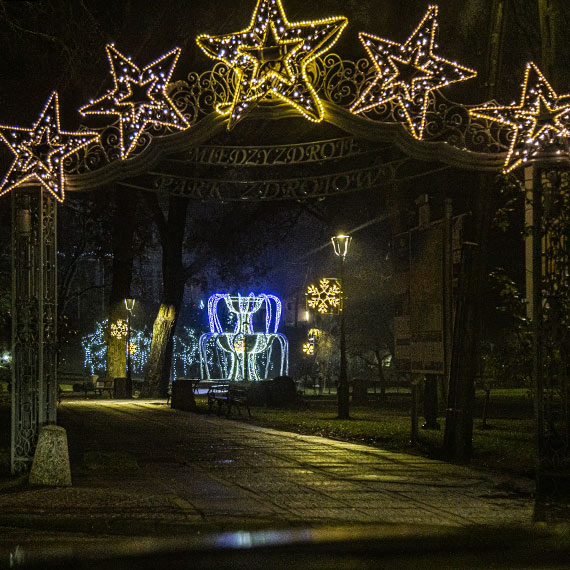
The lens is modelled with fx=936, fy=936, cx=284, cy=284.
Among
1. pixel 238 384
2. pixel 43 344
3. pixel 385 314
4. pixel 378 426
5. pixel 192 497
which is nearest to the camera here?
pixel 192 497

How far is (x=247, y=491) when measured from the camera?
11.9 meters

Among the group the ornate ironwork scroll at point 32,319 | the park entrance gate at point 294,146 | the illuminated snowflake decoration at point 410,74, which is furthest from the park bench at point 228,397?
the illuminated snowflake decoration at point 410,74

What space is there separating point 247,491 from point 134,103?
5.41 metres

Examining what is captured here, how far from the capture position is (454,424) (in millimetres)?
16078


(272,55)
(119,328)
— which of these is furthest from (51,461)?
(119,328)

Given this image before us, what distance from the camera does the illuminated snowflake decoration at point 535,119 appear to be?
11500 mm

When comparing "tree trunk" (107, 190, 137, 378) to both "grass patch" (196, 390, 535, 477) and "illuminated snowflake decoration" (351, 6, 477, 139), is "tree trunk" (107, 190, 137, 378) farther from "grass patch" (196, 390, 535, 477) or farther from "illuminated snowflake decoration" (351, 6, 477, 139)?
"illuminated snowflake decoration" (351, 6, 477, 139)

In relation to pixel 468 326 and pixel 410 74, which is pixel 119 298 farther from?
pixel 410 74

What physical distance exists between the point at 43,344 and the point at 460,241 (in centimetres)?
748

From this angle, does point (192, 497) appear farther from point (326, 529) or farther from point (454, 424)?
point (454, 424)

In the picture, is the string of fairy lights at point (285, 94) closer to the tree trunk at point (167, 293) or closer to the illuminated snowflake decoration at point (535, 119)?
the illuminated snowflake decoration at point (535, 119)

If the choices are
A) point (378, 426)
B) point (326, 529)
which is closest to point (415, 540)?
point (326, 529)

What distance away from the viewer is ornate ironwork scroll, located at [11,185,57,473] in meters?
12.9

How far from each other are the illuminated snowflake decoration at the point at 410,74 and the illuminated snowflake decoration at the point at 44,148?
13.0ft
